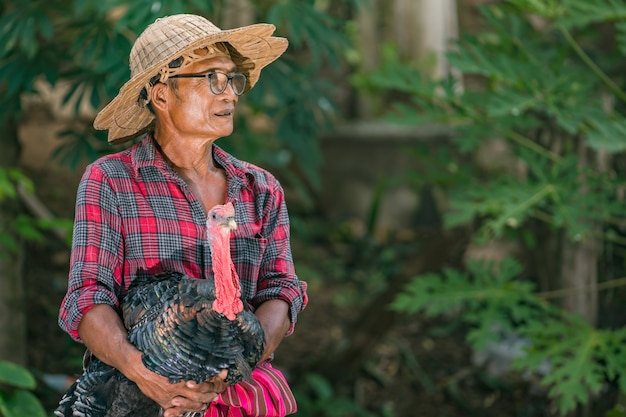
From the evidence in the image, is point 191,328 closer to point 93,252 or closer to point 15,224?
point 93,252

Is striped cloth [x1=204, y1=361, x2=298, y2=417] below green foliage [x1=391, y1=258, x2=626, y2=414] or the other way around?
the other way around

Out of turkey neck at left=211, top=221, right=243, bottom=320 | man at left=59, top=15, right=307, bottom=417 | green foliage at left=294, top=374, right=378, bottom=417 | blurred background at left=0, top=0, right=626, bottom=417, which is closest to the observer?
turkey neck at left=211, top=221, right=243, bottom=320

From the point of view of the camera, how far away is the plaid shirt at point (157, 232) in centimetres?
214

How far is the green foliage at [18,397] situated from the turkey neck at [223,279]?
1.73 metres

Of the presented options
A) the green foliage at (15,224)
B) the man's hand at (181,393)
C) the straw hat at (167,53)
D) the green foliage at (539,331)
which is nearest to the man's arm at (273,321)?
the man's hand at (181,393)

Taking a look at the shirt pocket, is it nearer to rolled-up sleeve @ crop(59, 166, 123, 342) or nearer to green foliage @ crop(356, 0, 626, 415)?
rolled-up sleeve @ crop(59, 166, 123, 342)

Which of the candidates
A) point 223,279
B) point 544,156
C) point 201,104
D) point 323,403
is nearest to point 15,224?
point 323,403

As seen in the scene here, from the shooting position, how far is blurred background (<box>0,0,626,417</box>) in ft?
13.1

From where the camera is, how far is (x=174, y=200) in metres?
2.26

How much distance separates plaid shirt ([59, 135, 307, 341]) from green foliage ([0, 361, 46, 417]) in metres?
1.40

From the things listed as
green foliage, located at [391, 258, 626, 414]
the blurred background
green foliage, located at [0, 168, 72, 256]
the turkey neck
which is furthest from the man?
green foliage, located at [391, 258, 626, 414]

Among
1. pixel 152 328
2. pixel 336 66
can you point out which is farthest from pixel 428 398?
pixel 152 328

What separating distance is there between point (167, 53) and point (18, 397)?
6.34ft

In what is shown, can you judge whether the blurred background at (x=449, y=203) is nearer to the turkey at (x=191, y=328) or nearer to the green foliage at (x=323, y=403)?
the green foliage at (x=323, y=403)
